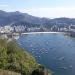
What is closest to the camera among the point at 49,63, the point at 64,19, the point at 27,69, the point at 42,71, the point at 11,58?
the point at 42,71

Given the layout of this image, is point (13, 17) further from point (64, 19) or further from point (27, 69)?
point (27, 69)

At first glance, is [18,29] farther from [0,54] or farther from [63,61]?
[0,54]

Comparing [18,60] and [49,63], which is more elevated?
[18,60]

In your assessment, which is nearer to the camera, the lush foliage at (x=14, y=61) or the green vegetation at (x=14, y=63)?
the green vegetation at (x=14, y=63)

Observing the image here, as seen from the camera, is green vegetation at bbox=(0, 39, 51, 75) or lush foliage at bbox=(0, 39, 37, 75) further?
lush foliage at bbox=(0, 39, 37, 75)

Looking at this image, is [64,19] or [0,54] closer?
[0,54]

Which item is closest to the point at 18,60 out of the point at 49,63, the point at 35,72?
the point at 35,72

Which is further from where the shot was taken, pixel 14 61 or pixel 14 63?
pixel 14 61

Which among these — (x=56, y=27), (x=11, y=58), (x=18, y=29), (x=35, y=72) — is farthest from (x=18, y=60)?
(x=56, y=27)

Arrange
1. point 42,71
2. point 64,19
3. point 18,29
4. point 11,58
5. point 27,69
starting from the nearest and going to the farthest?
point 42,71, point 27,69, point 11,58, point 18,29, point 64,19
